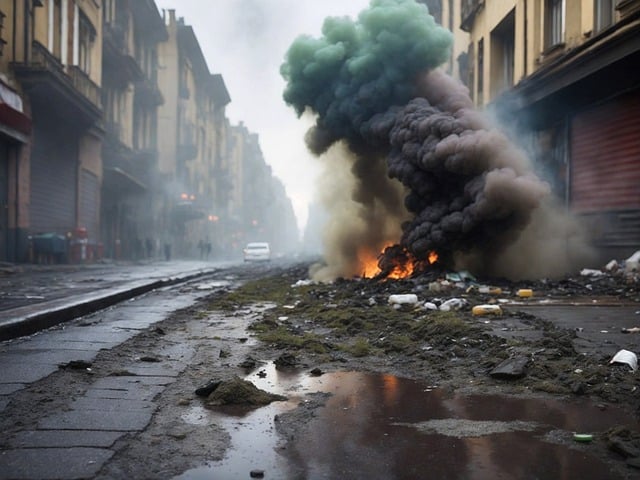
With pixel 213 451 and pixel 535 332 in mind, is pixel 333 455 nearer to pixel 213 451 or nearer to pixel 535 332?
pixel 213 451

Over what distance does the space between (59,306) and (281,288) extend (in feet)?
19.6

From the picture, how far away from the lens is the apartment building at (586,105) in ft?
36.9

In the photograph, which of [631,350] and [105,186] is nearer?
[631,350]

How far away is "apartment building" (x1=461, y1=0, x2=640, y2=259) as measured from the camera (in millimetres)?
11234

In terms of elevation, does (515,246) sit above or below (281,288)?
above

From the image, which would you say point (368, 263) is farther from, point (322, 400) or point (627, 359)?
point (322, 400)

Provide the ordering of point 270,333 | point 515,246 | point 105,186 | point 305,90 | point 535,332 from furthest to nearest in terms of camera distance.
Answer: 1. point 105,186
2. point 305,90
3. point 515,246
4. point 270,333
5. point 535,332

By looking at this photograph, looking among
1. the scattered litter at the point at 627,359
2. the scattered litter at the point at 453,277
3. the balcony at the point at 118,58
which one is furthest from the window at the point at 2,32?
the scattered litter at the point at 627,359

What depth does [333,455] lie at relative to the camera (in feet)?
8.21

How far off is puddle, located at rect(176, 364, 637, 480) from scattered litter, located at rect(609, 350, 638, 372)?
87 centimetres

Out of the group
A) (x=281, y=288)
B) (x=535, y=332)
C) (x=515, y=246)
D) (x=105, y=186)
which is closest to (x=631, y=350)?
(x=535, y=332)

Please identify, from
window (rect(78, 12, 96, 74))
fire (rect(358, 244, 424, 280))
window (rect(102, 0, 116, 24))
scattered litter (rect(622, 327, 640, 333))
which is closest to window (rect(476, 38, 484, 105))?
fire (rect(358, 244, 424, 280))

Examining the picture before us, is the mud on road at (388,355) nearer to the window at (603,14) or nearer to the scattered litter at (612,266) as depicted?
the scattered litter at (612,266)

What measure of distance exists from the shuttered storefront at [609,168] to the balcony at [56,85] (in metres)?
14.6
